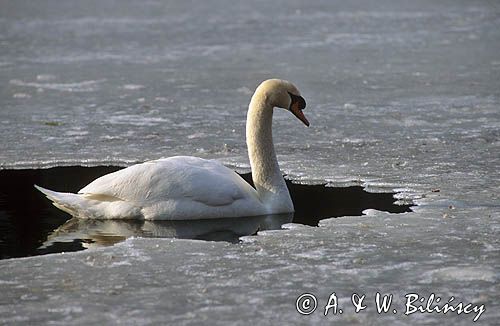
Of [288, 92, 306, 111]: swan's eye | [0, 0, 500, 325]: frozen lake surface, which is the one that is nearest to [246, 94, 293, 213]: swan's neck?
[288, 92, 306, 111]: swan's eye

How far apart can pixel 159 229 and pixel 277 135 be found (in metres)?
3.20

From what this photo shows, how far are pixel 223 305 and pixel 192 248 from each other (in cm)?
110

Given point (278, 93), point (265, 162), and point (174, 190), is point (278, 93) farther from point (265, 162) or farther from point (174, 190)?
point (174, 190)

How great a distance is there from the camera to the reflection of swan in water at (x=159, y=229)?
595cm

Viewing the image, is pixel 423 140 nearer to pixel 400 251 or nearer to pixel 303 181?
pixel 303 181

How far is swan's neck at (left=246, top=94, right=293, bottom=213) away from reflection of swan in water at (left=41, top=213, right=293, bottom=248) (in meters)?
0.10

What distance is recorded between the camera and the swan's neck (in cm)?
657

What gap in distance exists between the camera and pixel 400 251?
5383mm

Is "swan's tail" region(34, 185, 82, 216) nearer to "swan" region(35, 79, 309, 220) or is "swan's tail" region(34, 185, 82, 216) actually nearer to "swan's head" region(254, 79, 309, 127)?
"swan" region(35, 79, 309, 220)

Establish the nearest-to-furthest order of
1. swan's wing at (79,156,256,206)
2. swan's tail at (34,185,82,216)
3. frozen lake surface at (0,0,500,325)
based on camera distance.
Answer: frozen lake surface at (0,0,500,325) < swan's wing at (79,156,256,206) < swan's tail at (34,185,82,216)

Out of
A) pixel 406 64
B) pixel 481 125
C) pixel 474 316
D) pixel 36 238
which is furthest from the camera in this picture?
pixel 406 64

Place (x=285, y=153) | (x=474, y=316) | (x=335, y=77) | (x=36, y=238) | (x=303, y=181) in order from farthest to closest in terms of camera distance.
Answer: (x=335, y=77)
(x=285, y=153)
(x=303, y=181)
(x=36, y=238)
(x=474, y=316)

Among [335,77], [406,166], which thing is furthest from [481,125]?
[335,77]

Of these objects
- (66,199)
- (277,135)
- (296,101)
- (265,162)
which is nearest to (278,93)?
(296,101)
